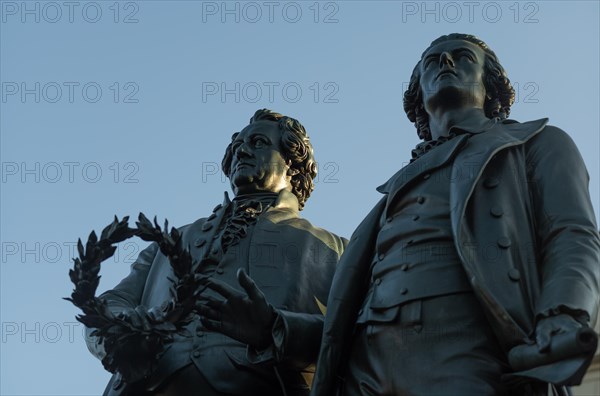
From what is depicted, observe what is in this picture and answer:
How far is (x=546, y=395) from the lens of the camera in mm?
7715

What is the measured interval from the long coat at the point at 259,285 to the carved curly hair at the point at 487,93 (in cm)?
108

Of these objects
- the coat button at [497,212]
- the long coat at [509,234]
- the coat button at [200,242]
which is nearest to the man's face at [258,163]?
the coat button at [200,242]

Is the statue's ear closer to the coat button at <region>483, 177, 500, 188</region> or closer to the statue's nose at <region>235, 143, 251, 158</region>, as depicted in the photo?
the statue's nose at <region>235, 143, 251, 158</region>

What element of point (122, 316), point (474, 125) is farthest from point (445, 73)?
point (122, 316)

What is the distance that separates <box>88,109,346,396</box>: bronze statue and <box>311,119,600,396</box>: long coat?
0.47m

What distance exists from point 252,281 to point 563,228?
1865mm

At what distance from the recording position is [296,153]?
1066 cm

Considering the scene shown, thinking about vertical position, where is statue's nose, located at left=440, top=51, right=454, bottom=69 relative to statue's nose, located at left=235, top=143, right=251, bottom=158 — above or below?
above

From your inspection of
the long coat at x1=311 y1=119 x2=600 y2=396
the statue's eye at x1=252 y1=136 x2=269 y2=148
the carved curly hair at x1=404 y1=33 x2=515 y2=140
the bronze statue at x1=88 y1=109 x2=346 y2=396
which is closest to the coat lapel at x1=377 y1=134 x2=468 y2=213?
the long coat at x1=311 y1=119 x2=600 y2=396

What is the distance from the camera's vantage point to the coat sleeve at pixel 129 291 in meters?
9.74

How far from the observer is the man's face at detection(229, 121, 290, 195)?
1048cm

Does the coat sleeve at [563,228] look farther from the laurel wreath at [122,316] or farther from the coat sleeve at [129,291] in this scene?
the coat sleeve at [129,291]

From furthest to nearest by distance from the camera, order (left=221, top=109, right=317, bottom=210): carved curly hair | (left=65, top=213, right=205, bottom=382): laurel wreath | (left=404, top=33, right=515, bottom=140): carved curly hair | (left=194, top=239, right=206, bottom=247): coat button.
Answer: (left=221, top=109, right=317, bottom=210): carved curly hair < (left=194, top=239, right=206, bottom=247): coat button < (left=404, top=33, right=515, bottom=140): carved curly hair < (left=65, top=213, right=205, bottom=382): laurel wreath

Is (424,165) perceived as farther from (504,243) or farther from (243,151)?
(243,151)
